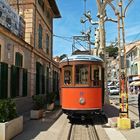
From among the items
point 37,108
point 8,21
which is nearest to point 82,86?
point 37,108

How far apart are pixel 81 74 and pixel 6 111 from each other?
4963 millimetres

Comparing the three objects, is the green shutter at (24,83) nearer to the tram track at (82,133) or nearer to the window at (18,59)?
the window at (18,59)

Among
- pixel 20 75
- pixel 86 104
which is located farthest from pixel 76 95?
pixel 20 75

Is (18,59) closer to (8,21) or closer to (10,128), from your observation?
(8,21)

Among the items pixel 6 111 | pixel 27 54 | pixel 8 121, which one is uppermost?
pixel 27 54

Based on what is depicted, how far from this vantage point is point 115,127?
12820 millimetres

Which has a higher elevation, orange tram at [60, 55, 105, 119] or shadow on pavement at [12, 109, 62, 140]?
orange tram at [60, 55, 105, 119]

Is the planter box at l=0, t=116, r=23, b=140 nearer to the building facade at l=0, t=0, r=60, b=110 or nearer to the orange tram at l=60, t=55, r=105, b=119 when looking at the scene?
the orange tram at l=60, t=55, r=105, b=119

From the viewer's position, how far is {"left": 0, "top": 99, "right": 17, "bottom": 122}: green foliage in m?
10.0

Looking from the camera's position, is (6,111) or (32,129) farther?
(32,129)

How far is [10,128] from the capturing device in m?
10.1

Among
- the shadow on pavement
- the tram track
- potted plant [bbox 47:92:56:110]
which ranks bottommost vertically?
the tram track

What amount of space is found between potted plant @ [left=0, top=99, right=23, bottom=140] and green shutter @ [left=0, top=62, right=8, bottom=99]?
14.6 feet

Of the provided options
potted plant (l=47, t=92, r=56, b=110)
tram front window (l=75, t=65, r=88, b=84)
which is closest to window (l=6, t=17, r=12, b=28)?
tram front window (l=75, t=65, r=88, b=84)
